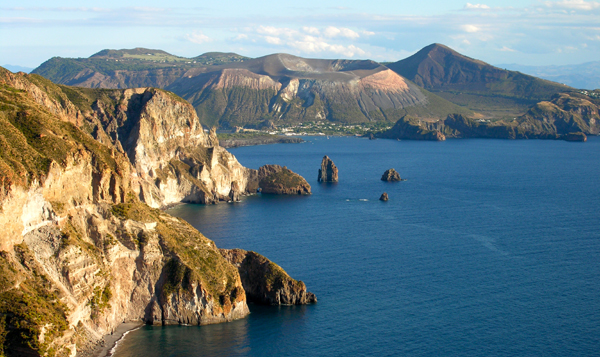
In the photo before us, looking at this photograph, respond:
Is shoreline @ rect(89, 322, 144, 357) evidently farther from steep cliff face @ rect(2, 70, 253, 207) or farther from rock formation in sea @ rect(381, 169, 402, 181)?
rock formation in sea @ rect(381, 169, 402, 181)

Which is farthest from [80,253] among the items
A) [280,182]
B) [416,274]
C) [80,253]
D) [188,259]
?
[280,182]

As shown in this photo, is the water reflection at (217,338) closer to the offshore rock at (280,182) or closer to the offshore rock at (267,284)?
the offshore rock at (267,284)

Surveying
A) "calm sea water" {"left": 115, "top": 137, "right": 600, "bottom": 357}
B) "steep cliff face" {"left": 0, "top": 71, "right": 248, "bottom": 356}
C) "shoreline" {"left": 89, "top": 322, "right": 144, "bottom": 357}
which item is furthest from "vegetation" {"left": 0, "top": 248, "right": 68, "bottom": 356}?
"calm sea water" {"left": 115, "top": 137, "right": 600, "bottom": 357}

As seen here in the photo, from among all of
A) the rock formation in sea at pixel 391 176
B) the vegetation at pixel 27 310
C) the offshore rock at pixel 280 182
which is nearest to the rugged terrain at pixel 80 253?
the vegetation at pixel 27 310

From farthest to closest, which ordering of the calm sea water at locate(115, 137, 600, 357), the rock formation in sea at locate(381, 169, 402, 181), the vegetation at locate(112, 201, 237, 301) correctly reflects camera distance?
the rock formation in sea at locate(381, 169, 402, 181)
the vegetation at locate(112, 201, 237, 301)
the calm sea water at locate(115, 137, 600, 357)

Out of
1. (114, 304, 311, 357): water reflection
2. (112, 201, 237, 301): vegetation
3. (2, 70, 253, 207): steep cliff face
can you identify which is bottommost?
(114, 304, 311, 357): water reflection

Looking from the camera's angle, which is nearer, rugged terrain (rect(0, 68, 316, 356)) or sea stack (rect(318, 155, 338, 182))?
rugged terrain (rect(0, 68, 316, 356))
